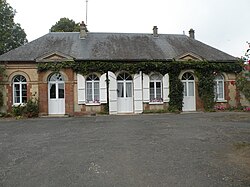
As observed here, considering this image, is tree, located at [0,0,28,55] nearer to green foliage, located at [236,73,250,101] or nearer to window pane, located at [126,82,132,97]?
window pane, located at [126,82,132,97]

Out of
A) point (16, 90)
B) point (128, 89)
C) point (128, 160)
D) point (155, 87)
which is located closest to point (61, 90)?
point (16, 90)

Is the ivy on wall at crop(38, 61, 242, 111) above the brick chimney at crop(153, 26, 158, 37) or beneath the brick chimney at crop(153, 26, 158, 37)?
beneath

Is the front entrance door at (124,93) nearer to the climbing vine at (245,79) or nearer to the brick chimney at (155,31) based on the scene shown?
the brick chimney at (155,31)

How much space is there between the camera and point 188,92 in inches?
698

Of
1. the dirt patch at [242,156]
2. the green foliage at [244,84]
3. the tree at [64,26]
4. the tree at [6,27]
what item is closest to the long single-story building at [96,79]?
the dirt patch at [242,156]

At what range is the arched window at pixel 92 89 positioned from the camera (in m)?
16.8

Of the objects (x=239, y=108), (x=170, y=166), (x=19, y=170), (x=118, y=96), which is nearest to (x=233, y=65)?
(x=239, y=108)

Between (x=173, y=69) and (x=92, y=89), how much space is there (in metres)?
5.57

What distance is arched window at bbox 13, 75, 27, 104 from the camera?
16.5 metres

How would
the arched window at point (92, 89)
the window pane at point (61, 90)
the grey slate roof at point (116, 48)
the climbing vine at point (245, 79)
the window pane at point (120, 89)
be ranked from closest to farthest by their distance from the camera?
the climbing vine at point (245, 79), the window pane at point (61, 90), the arched window at point (92, 89), the grey slate roof at point (116, 48), the window pane at point (120, 89)

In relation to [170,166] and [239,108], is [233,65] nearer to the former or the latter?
[239,108]

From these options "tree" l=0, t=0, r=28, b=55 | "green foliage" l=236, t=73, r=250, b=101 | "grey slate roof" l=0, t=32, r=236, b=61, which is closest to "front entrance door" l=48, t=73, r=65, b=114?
"grey slate roof" l=0, t=32, r=236, b=61

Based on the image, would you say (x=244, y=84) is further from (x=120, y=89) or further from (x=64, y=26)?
(x=64, y=26)

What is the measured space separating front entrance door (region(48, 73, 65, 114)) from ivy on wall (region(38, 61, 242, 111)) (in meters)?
0.68
